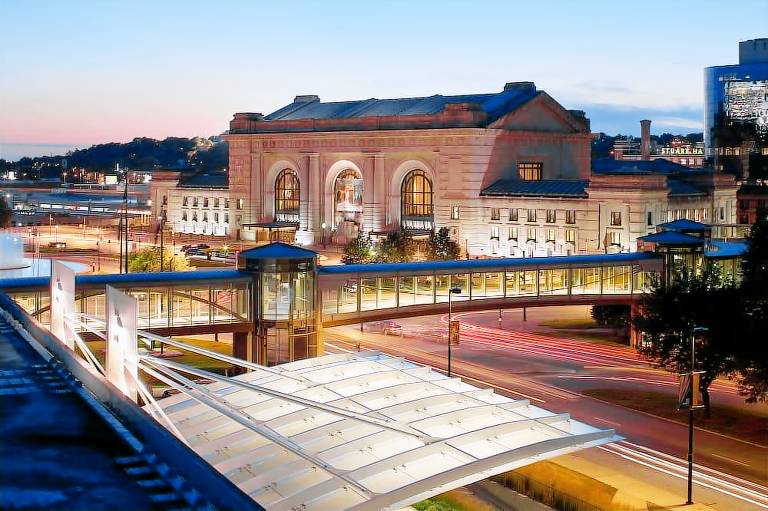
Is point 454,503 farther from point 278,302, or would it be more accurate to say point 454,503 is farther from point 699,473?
point 278,302

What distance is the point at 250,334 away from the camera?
5406 cm

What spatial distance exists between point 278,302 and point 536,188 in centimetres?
6251

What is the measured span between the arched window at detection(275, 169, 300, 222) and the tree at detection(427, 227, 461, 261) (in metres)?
28.0

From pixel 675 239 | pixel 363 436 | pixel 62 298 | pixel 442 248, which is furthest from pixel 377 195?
pixel 363 436

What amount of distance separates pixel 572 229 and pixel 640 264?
37.3m

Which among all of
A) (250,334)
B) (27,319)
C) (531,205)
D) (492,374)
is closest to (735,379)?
(492,374)

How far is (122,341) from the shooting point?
25016 mm

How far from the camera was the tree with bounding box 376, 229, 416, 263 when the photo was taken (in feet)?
348

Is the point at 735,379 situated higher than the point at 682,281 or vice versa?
the point at 682,281

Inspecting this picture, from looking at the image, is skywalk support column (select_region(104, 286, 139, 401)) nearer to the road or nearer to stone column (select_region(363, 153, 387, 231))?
the road

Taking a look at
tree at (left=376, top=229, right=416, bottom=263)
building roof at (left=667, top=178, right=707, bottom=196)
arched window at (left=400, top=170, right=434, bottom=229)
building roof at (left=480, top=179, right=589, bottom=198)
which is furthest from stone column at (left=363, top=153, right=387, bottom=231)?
building roof at (left=667, top=178, right=707, bottom=196)

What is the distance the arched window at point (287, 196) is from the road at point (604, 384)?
1941 inches

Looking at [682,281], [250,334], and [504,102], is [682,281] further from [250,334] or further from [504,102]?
[504,102]

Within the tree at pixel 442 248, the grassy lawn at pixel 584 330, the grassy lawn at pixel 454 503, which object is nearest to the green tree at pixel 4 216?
the tree at pixel 442 248
